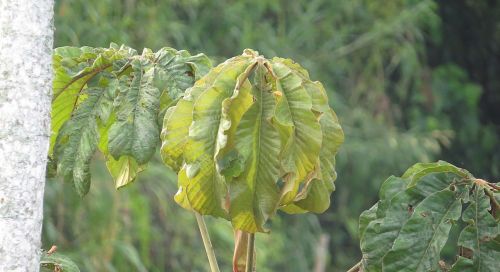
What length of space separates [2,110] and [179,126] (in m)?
0.23

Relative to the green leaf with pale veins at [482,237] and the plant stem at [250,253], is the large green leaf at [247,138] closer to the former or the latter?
the plant stem at [250,253]

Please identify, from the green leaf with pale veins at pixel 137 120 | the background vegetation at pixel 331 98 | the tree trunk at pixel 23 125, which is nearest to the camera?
the tree trunk at pixel 23 125

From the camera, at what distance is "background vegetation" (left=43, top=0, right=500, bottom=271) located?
383 cm

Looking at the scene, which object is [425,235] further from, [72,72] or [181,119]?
[72,72]

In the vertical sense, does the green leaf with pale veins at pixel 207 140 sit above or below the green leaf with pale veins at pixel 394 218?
above

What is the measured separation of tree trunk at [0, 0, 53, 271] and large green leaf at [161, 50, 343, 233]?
180 millimetres

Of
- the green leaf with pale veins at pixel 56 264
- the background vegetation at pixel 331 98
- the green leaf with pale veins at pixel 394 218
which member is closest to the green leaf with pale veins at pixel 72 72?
the green leaf with pale veins at pixel 56 264

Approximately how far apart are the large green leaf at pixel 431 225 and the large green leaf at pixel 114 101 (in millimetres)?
300

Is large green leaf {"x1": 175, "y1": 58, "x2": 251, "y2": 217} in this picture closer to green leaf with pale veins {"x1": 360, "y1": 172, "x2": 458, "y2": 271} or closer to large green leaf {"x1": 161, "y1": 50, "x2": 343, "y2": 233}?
large green leaf {"x1": 161, "y1": 50, "x2": 343, "y2": 233}

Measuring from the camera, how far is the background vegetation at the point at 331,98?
12.6 ft

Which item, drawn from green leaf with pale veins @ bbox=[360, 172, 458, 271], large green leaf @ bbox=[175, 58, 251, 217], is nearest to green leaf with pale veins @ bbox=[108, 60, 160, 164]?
large green leaf @ bbox=[175, 58, 251, 217]

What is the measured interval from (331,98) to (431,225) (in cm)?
Answer: 421

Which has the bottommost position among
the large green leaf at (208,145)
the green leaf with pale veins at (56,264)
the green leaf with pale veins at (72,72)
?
the green leaf with pale veins at (56,264)

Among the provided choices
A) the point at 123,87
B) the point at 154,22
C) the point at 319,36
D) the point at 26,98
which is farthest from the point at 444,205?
the point at 319,36
